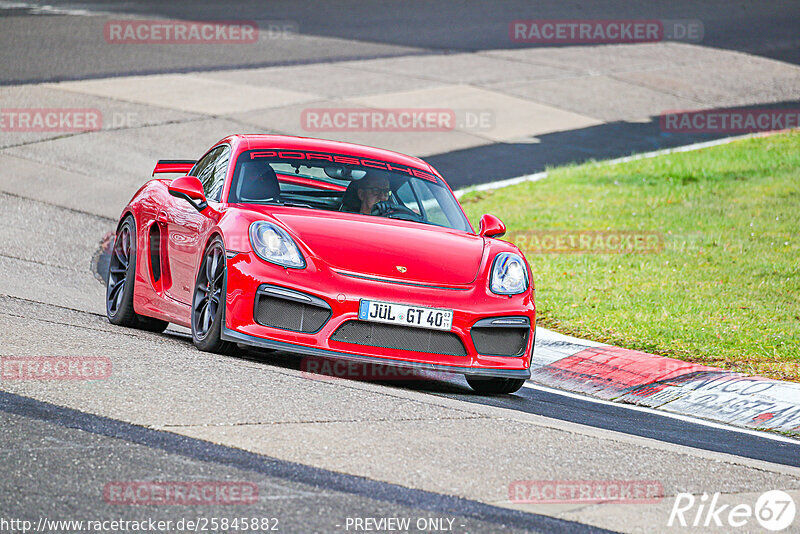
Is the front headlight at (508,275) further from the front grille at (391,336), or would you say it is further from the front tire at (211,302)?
the front tire at (211,302)

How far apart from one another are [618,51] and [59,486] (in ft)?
82.4

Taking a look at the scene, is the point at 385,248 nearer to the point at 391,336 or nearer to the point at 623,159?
the point at 391,336

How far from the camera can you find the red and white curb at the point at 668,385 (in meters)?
7.58

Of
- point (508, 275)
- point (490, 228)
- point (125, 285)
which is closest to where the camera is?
point (508, 275)

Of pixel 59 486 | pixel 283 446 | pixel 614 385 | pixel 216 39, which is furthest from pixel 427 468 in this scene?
pixel 216 39

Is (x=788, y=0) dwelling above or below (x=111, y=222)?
above

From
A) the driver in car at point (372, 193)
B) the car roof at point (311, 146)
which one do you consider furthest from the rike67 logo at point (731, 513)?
the car roof at point (311, 146)

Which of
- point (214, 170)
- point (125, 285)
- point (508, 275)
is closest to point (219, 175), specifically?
point (214, 170)

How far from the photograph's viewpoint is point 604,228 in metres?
13.6

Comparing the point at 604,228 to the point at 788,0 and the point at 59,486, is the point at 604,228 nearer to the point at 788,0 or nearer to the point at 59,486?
the point at 59,486

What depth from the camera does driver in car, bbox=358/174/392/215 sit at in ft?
25.8

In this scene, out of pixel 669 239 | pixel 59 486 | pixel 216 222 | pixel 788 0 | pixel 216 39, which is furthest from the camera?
pixel 788 0

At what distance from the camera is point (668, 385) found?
8.05 metres

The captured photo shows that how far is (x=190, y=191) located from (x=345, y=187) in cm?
118
